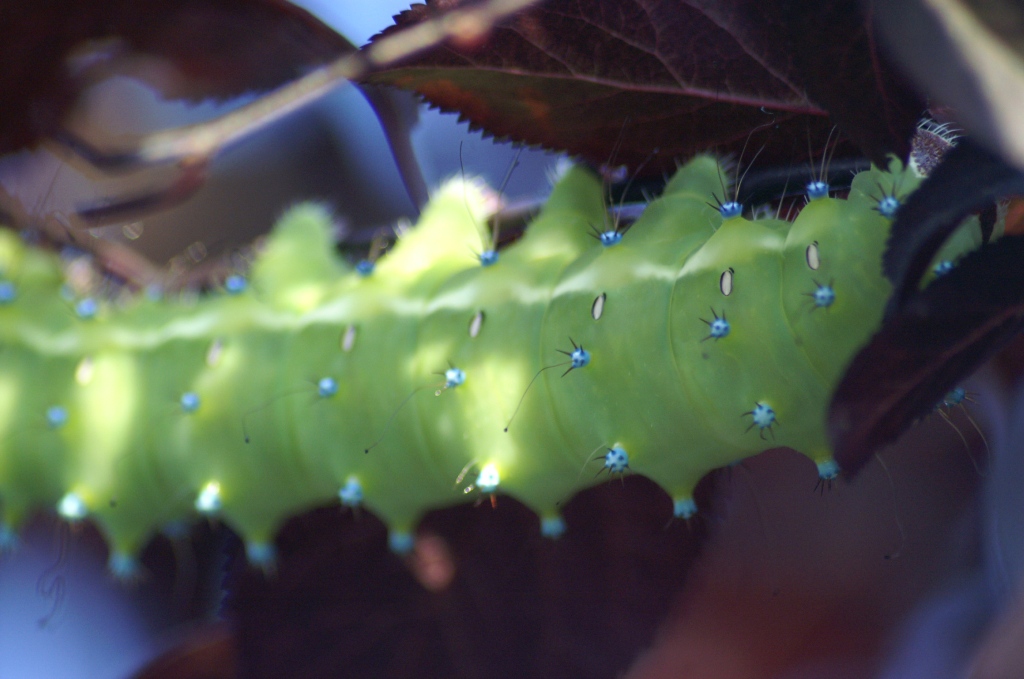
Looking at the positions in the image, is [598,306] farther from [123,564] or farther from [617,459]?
[123,564]

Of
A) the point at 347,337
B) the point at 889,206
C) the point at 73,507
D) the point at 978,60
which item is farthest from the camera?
the point at 73,507

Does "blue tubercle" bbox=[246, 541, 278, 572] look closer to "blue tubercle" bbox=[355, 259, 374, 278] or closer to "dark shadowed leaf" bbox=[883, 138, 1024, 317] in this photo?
"blue tubercle" bbox=[355, 259, 374, 278]

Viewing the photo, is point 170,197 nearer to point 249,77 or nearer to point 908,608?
point 249,77

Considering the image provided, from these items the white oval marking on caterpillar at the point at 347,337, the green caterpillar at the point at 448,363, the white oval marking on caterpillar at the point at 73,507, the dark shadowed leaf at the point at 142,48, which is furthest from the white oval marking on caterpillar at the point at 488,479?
the dark shadowed leaf at the point at 142,48

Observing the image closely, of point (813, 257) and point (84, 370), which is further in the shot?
point (84, 370)

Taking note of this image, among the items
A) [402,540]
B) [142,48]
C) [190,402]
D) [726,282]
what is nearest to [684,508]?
[726,282]

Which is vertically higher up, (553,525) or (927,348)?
(927,348)

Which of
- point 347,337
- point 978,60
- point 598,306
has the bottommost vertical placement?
point 347,337
